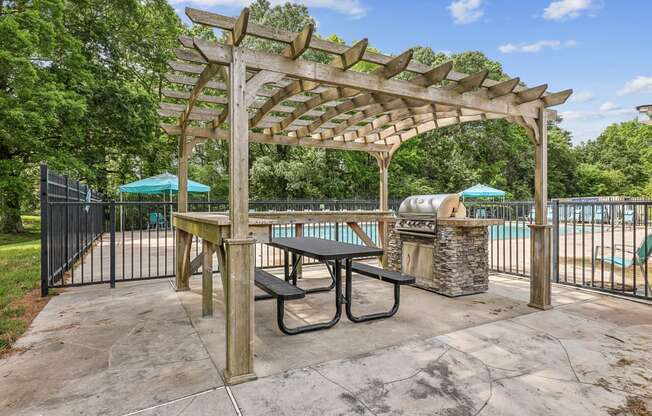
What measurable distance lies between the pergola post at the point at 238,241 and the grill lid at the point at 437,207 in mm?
3014

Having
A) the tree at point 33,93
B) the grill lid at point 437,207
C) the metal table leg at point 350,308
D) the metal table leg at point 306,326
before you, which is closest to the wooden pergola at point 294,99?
the metal table leg at point 306,326

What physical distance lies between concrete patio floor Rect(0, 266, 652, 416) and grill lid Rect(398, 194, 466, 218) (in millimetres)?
1222

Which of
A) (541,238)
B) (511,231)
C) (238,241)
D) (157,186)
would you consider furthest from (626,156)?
(238,241)

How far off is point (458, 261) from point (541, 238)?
0.97m

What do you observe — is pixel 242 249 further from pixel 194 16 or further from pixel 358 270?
pixel 358 270

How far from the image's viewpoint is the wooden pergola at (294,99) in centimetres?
242

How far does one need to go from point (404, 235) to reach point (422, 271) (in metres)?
0.64

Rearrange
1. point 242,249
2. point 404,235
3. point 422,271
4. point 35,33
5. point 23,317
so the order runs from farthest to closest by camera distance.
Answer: point 35,33 < point 404,235 < point 422,271 < point 23,317 < point 242,249

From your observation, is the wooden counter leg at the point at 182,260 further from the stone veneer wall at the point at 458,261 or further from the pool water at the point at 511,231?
the pool water at the point at 511,231

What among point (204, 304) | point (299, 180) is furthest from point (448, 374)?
point (299, 180)

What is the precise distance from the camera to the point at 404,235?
5324 mm

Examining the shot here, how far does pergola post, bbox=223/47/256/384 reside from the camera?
7.90ft

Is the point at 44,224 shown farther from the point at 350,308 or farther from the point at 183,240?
the point at 350,308

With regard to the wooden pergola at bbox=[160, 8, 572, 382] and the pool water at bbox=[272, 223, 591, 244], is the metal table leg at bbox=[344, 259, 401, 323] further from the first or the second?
the pool water at bbox=[272, 223, 591, 244]
